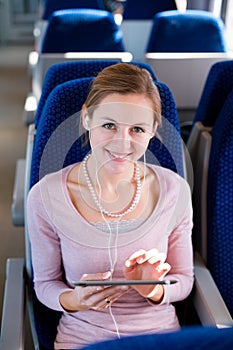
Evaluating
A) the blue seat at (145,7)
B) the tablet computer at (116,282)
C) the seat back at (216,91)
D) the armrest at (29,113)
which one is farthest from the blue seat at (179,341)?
the blue seat at (145,7)

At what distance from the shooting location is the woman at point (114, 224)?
36.5 inches

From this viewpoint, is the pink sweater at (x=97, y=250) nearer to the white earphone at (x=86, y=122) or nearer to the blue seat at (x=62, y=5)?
the white earphone at (x=86, y=122)

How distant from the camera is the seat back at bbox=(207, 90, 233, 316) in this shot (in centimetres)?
132

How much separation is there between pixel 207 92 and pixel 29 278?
79cm

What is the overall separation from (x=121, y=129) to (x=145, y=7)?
3.61 metres

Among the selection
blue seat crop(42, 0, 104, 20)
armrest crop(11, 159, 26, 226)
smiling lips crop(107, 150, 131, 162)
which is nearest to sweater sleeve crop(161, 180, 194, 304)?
smiling lips crop(107, 150, 131, 162)

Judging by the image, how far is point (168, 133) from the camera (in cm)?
103

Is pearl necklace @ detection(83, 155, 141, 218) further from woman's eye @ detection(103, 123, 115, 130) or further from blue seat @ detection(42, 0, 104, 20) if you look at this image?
blue seat @ detection(42, 0, 104, 20)

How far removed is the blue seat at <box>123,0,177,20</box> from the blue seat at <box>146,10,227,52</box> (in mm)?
1307

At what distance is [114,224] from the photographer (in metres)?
0.98

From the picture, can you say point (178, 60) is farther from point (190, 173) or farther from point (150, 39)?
point (190, 173)

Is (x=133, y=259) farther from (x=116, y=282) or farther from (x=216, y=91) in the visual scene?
(x=216, y=91)

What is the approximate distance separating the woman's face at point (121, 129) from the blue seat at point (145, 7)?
3.53 meters

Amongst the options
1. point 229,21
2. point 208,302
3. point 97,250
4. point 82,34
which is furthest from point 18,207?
point 229,21
